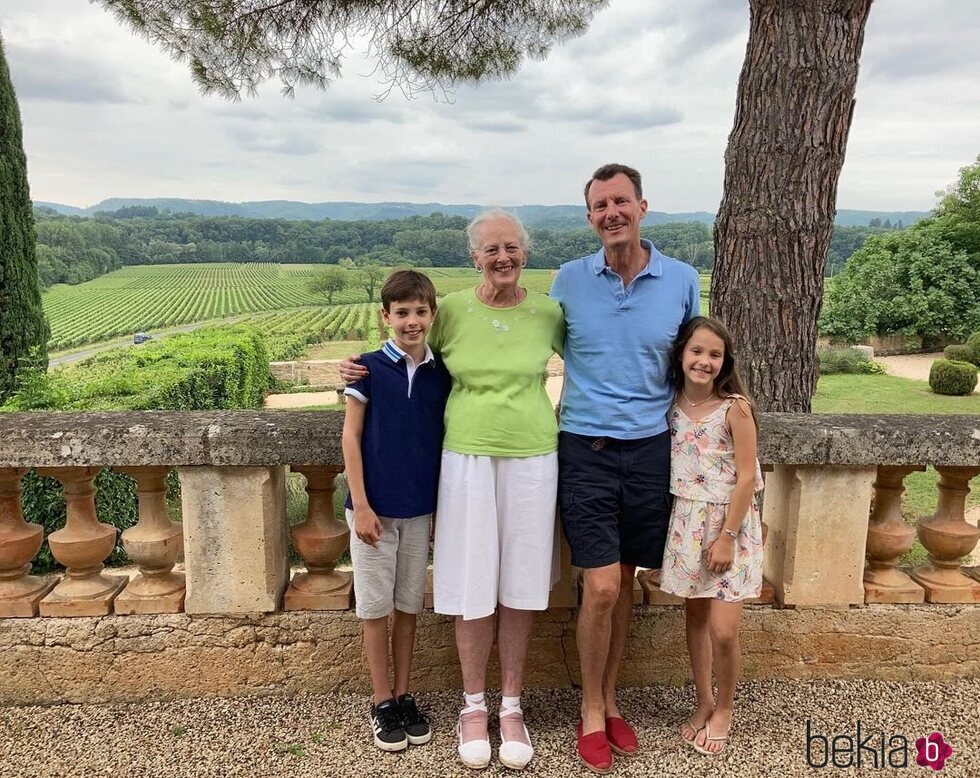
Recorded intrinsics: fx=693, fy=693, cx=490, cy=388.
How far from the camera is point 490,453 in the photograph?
2.10 meters

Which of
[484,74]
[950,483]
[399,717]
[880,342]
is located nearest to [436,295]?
[399,717]

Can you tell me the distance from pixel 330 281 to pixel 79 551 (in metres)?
69.7

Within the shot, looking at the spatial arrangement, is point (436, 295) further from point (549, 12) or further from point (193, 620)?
point (549, 12)

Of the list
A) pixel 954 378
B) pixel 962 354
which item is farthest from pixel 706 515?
pixel 962 354

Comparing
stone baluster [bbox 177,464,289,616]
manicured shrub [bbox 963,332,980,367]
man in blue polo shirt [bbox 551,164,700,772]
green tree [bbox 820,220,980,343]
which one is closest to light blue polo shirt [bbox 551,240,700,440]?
man in blue polo shirt [bbox 551,164,700,772]

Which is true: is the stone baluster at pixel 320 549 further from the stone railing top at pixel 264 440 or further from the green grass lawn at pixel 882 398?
the green grass lawn at pixel 882 398

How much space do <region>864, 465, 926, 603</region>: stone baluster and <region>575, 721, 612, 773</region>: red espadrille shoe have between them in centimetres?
117

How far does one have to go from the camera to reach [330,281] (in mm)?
69625

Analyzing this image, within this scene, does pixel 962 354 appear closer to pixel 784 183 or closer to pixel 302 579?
pixel 784 183

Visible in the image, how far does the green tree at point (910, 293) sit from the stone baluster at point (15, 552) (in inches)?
1170

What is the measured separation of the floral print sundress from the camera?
216 cm

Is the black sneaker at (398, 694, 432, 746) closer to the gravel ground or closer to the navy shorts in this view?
the gravel ground

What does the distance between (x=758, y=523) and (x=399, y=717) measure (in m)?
1.34

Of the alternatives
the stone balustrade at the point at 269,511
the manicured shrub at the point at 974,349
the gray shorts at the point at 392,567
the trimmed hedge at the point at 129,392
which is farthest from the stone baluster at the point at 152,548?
the manicured shrub at the point at 974,349
